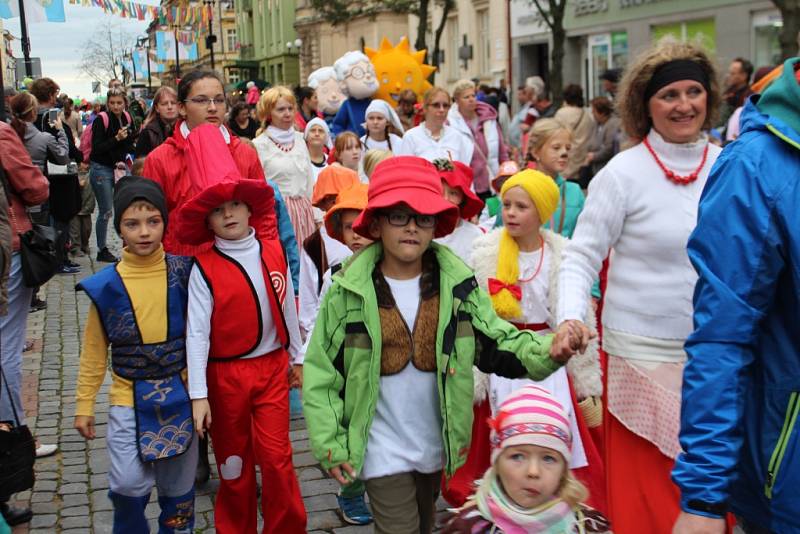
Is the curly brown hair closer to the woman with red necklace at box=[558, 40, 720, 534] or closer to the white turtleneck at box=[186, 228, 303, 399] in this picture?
the woman with red necklace at box=[558, 40, 720, 534]

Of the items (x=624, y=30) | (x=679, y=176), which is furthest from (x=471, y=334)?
(x=624, y=30)

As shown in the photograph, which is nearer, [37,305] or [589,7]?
[37,305]

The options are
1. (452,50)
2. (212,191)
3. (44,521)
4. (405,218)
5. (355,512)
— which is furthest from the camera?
(452,50)

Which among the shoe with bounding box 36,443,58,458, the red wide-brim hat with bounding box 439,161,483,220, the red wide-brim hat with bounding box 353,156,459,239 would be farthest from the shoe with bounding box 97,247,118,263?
the red wide-brim hat with bounding box 353,156,459,239

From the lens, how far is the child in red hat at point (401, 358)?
3510 mm

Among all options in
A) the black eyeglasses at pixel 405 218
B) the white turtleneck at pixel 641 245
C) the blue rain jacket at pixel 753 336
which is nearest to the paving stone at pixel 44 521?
the black eyeglasses at pixel 405 218

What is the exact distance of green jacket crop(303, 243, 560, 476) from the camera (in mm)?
3502

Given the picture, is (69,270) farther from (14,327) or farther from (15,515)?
(15,515)

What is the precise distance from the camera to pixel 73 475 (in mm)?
5883

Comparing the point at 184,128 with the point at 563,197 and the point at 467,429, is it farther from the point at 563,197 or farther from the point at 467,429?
the point at 467,429

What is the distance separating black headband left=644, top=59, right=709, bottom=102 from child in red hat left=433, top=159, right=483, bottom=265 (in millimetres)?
1255

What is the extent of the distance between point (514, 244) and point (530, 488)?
7.82 ft

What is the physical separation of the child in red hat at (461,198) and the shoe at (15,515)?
8.25ft

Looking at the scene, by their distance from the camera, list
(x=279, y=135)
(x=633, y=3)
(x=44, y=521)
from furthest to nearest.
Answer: (x=633, y=3) < (x=279, y=135) < (x=44, y=521)
